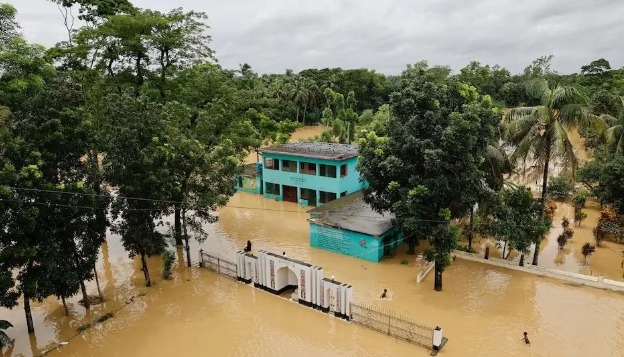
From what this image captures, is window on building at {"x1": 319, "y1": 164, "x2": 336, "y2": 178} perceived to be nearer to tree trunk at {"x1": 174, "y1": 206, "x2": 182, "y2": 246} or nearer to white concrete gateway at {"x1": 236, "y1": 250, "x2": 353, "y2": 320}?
tree trunk at {"x1": 174, "y1": 206, "x2": 182, "y2": 246}

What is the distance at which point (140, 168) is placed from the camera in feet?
60.7

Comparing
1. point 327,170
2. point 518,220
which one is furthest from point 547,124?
point 327,170

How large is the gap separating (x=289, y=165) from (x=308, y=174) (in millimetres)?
2026

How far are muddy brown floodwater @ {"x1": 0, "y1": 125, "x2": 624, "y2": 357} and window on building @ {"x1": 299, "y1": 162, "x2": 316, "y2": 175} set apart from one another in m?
10.3

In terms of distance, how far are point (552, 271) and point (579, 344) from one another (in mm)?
5646

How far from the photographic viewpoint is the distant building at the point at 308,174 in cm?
3178

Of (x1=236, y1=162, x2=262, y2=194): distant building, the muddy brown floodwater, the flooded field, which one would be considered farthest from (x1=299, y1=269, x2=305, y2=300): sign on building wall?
(x1=236, y1=162, x2=262, y2=194): distant building

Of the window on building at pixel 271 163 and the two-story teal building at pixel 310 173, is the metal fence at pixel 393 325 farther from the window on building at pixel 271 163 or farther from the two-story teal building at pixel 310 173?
the window on building at pixel 271 163

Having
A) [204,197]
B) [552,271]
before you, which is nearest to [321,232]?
[204,197]

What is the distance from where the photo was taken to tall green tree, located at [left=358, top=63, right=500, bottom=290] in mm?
17672

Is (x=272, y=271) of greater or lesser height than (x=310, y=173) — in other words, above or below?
below

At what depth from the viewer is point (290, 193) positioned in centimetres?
3491

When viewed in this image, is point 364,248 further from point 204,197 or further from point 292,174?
point 292,174

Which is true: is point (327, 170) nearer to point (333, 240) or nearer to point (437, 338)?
point (333, 240)
